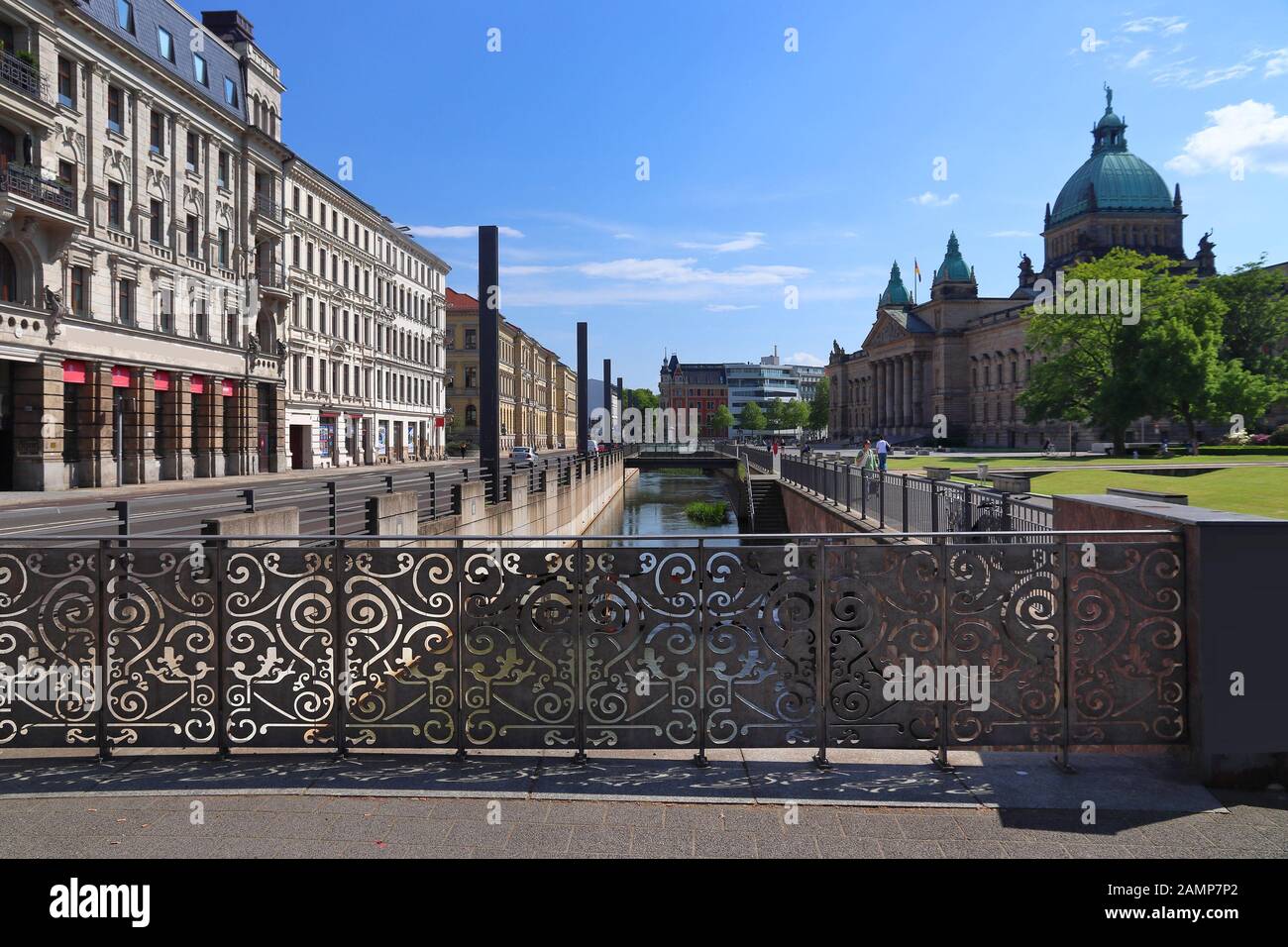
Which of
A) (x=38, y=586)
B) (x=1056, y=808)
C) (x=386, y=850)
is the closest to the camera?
(x=386, y=850)

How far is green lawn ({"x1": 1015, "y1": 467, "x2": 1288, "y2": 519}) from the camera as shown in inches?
732

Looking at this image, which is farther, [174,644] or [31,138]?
[31,138]

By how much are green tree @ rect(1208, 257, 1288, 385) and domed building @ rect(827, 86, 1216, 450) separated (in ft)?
42.7

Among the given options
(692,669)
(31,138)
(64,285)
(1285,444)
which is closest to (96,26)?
(31,138)

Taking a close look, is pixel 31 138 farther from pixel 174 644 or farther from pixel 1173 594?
pixel 1173 594

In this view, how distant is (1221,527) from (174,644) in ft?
19.9

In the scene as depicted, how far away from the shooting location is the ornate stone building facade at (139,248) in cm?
2592

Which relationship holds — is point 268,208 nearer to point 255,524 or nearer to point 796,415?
point 255,524

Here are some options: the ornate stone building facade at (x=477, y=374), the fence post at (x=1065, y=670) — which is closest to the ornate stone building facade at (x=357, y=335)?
the ornate stone building facade at (x=477, y=374)

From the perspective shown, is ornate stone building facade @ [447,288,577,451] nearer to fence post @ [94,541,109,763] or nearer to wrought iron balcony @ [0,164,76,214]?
wrought iron balcony @ [0,164,76,214]

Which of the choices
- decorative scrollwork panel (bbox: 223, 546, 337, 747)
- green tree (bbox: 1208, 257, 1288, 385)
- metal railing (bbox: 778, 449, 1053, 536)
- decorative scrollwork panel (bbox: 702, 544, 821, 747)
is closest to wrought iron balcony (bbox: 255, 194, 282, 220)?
metal railing (bbox: 778, 449, 1053, 536)

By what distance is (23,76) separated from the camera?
25.4m
